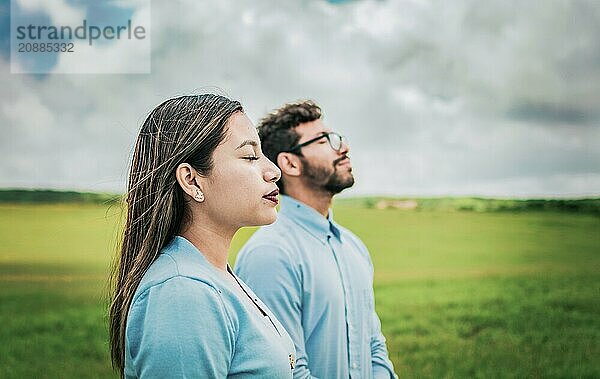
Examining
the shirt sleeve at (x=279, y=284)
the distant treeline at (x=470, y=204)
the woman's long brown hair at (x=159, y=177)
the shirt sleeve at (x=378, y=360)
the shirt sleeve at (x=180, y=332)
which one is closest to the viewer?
the shirt sleeve at (x=180, y=332)

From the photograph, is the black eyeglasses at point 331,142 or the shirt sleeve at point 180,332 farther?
the black eyeglasses at point 331,142

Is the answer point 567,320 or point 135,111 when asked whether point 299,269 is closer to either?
point 135,111

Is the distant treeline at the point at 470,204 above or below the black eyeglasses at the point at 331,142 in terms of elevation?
below

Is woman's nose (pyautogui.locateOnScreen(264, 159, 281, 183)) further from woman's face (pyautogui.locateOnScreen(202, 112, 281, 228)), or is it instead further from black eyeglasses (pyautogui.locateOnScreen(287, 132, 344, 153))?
black eyeglasses (pyautogui.locateOnScreen(287, 132, 344, 153))

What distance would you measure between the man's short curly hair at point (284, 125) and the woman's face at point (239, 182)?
86cm

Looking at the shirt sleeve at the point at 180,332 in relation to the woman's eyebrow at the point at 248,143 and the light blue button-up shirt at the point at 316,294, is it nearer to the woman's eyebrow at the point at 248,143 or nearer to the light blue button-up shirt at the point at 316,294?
the woman's eyebrow at the point at 248,143

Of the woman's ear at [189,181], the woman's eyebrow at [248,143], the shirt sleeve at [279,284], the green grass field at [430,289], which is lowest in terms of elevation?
the green grass field at [430,289]

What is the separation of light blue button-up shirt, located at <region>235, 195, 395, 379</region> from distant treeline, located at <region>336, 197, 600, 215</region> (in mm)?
1741

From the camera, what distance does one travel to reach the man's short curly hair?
6.88ft

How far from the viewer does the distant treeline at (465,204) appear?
373cm

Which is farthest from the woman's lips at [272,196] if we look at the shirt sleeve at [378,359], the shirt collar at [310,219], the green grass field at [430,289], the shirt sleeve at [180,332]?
the green grass field at [430,289]

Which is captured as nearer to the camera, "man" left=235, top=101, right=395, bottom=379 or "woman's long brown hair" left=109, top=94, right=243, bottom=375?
"woman's long brown hair" left=109, top=94, right=243, bottom=375

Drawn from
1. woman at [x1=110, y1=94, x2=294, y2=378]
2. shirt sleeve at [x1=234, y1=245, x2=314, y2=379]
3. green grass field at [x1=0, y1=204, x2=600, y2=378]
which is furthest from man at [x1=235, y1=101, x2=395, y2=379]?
green grass field at [x1=0, y1=204, x2=600, y2=378]

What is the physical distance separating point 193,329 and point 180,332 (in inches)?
0.7
